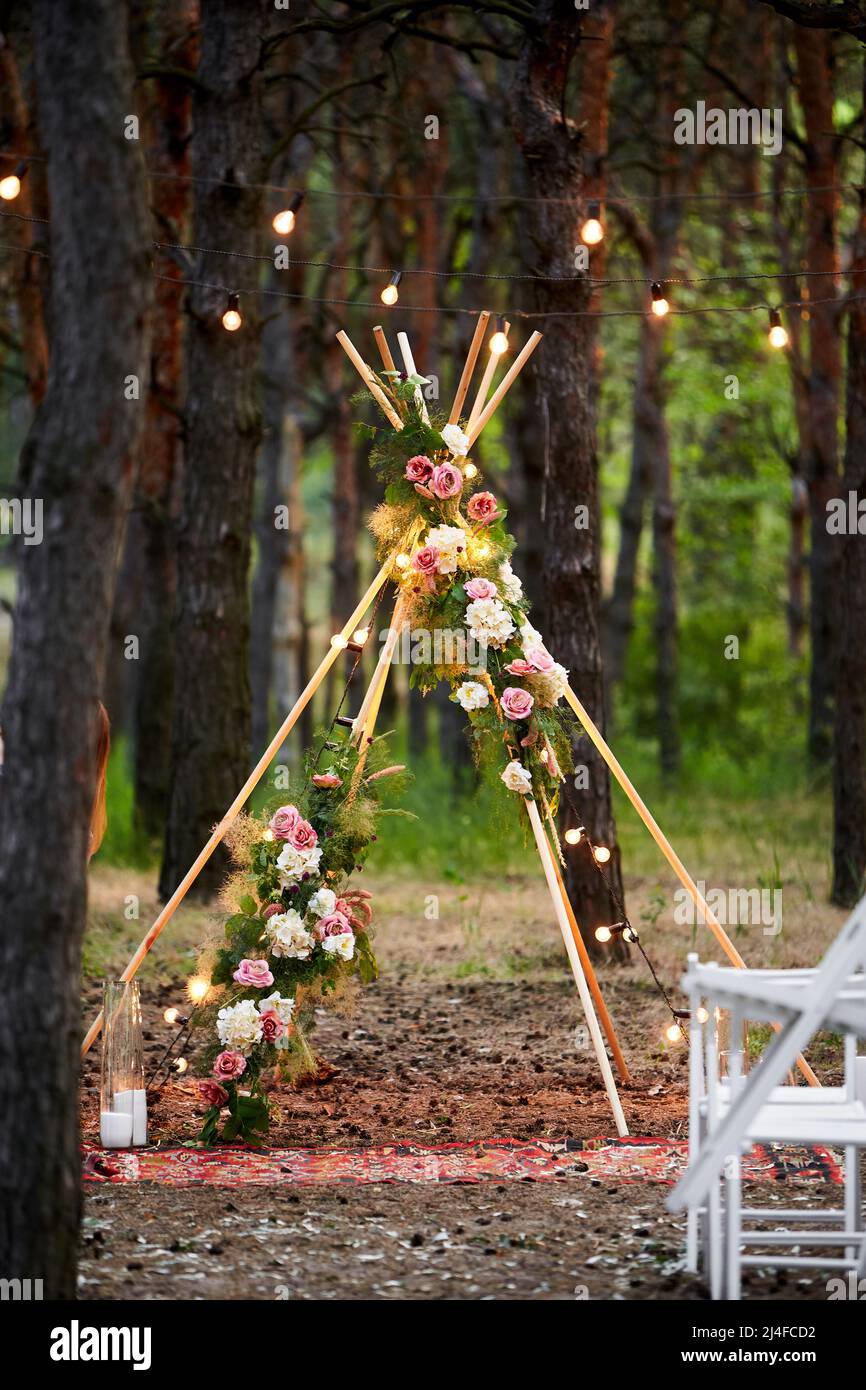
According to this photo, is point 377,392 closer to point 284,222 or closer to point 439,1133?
point 284,222

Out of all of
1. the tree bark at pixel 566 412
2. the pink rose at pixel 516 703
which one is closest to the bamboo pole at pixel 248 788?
the pink rose at pixel 516 703

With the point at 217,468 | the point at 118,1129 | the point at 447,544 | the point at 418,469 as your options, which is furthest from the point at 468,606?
the point at 217,468

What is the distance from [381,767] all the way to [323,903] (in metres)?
0.65

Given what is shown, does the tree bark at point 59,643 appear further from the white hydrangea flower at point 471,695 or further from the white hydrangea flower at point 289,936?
the white hydrangea flower at point 471,695

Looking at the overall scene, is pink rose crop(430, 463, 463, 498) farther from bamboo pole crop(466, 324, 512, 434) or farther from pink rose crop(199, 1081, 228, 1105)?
pink rose crop(199, 1081, 228, 1105)

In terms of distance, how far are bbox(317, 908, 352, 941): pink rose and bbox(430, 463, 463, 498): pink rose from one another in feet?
5.56

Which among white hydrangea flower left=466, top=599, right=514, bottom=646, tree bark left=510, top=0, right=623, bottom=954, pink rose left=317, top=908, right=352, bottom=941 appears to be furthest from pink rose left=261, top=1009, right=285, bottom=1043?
tree bark left=510, top=0, right=623, bottom=954

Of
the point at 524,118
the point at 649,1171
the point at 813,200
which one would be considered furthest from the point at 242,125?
the point at 649,1171

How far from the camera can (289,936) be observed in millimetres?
6543

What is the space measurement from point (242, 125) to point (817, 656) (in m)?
7.90

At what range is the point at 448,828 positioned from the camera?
14180mm

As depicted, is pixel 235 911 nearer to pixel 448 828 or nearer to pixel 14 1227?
pixel 14 1227

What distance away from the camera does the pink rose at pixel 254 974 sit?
648 cm

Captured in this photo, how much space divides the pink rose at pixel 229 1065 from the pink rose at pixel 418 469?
2320 millimetres
